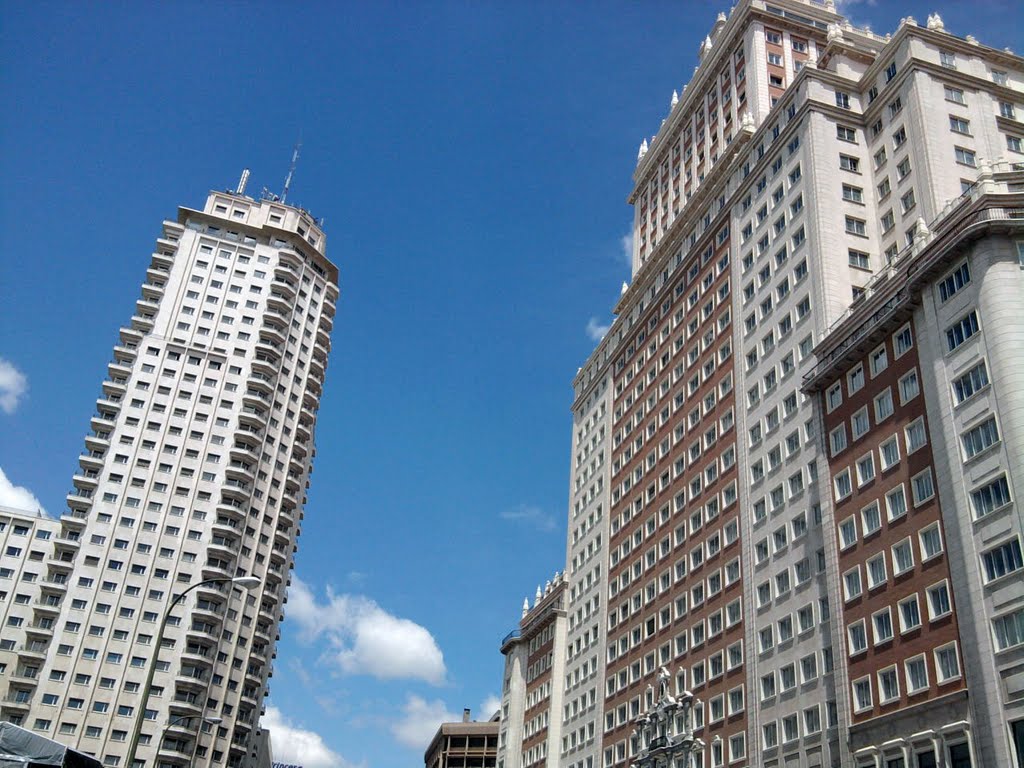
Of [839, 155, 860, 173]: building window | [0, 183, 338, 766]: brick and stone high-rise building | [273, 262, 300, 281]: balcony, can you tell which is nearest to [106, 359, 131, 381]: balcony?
[0, 183, 338, 766]: brick and stone high-rise building

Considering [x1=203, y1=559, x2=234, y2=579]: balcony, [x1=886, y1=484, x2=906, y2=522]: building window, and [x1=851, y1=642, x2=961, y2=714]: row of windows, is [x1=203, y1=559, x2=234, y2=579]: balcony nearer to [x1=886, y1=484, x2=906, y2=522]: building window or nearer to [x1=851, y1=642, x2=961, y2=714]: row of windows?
[x1=851, y1=642, x2=961, y2=714]: row of windows

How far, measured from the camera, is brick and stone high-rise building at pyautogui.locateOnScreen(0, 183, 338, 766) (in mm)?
99562

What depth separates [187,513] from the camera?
109812 mm

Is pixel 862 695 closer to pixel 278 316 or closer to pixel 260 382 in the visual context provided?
pixel 260 382

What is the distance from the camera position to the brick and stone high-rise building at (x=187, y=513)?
99.6 metres

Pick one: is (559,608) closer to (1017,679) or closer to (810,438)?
(810,438)

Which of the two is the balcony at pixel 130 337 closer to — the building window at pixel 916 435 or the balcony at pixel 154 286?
the balcony at pixel 154 286

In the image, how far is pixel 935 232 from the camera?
50531 millimetres

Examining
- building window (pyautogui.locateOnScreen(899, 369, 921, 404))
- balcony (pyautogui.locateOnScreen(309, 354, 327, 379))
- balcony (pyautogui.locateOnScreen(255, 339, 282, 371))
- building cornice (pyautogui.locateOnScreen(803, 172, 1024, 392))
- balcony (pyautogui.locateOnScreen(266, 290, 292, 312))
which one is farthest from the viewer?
balcony (pyautogui.locateOnScreen(309, 354, 327, 379))

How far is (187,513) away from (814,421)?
76756 mm

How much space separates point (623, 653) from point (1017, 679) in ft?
144

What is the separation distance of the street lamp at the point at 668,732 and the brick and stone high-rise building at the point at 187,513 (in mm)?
44096

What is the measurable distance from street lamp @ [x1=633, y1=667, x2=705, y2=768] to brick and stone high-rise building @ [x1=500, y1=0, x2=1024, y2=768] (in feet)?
6.42

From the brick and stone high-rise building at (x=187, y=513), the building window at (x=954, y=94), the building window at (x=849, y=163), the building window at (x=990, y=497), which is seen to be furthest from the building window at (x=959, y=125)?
the brick and stone high-rise building at (x=187, y=513)
